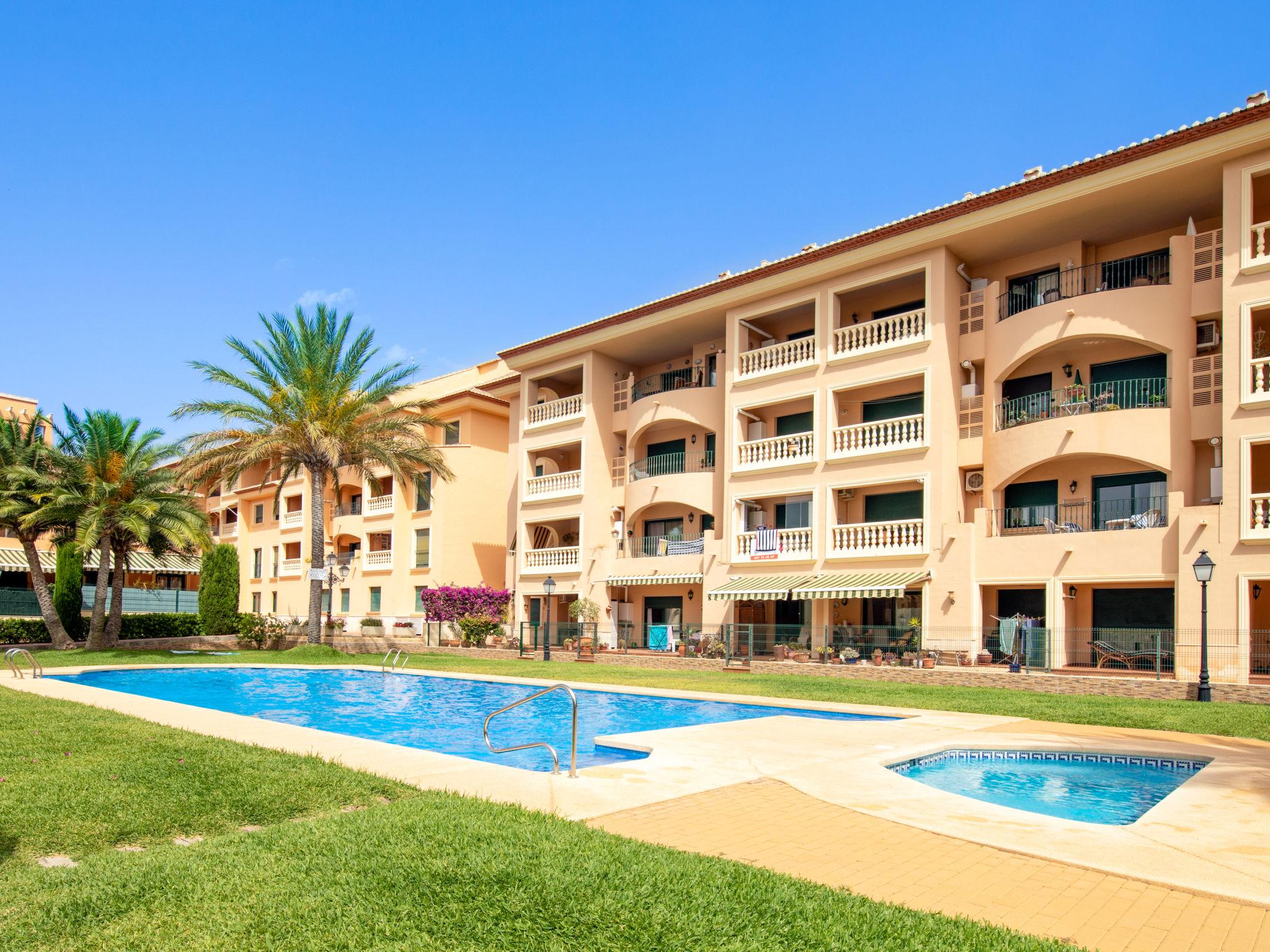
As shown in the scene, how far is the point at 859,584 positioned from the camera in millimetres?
25906

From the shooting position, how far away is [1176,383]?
22.5m

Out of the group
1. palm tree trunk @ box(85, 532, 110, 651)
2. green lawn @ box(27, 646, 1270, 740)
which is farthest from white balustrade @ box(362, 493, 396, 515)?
palm tree trunk @ box(85, 532, 110, 651)

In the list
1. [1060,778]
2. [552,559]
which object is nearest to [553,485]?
[552,559]

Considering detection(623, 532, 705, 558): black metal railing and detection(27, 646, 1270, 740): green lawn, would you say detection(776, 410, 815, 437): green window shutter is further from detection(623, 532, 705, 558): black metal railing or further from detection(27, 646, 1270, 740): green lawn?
detection(27, 646, 1270, 740): green lawn

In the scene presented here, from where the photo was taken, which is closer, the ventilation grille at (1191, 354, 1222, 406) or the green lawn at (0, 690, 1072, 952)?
the green lawn at (0, 690, 1072, 952)

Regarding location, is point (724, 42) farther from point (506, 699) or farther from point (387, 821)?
point (387, 821)

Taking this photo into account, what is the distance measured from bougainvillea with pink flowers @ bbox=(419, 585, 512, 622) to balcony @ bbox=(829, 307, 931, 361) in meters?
17.2

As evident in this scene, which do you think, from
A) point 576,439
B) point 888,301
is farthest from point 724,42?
point 576,439

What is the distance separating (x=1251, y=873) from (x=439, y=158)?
63.5ft

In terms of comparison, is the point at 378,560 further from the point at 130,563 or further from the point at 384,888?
the point at 384,888

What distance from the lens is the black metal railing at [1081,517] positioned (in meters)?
22.8

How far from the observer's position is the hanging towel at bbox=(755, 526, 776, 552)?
1153 inches

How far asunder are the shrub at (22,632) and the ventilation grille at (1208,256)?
39946 millimetres

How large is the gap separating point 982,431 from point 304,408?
21.7 m
